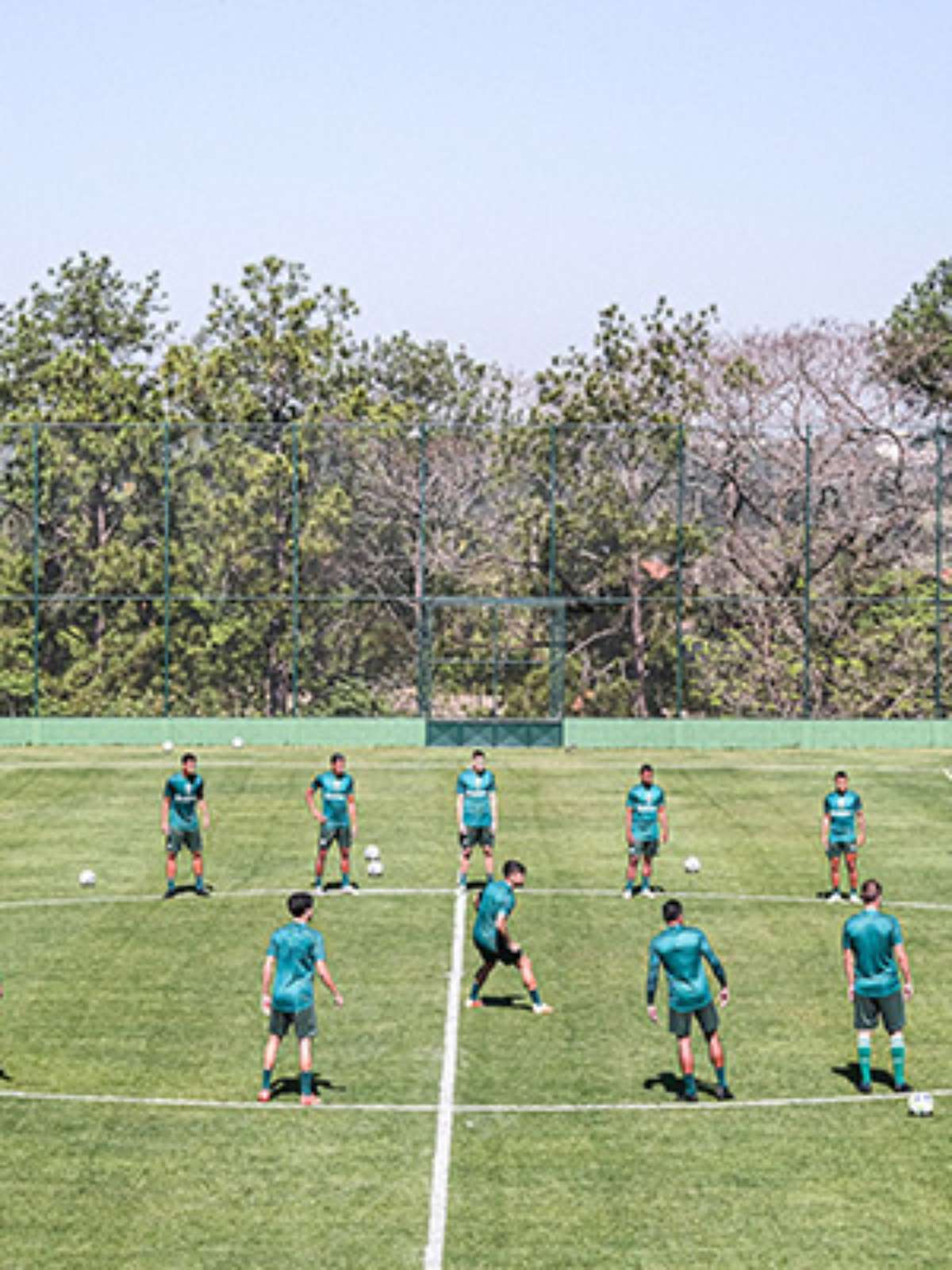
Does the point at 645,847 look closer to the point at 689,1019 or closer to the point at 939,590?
the point at 689,1019

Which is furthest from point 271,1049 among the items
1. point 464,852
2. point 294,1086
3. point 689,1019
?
point 464,852

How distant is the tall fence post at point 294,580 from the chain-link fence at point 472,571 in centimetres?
17

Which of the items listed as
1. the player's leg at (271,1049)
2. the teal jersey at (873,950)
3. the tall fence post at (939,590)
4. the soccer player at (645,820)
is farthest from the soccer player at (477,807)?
the tall fence post at (939,590)

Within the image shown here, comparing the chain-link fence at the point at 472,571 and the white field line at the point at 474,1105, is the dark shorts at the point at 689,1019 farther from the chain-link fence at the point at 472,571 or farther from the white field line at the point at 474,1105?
the chain-link fence at the point at 472,571

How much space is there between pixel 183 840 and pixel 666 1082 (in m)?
12.1

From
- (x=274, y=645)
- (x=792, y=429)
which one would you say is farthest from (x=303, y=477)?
(x=792, y=429)

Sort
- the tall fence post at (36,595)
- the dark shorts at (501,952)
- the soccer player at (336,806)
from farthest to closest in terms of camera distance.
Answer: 1. the tall fence post at (36,595)
2. the soccer player at (336,806)
3. the dark shorts at (501,952)

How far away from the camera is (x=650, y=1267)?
14.8m

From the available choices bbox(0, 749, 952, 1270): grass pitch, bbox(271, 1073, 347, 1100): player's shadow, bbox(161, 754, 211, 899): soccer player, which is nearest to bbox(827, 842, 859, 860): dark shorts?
bbox(0, 749, 952, 1270): grass pitch

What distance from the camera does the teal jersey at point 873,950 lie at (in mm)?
19125

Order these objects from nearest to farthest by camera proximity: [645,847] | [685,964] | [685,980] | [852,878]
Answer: [685,964]
[685,980]
[645,847]
[852,878]

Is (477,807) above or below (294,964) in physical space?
above

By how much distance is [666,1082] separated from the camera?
2012cm

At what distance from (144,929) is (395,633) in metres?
29.9
